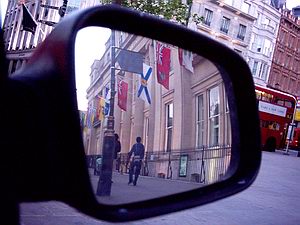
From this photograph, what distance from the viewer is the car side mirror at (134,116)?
922 millimetres

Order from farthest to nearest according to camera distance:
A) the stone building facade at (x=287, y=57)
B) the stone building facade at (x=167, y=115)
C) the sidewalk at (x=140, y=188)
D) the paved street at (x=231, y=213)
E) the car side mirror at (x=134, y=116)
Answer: the stone building facade at (x=287, y=57), the paved street at (x=231, y=213), the stone building facade at (x=167, y=115), the sidewalk at (x=140, y=188), the car side mirror at (x=134, y=116)

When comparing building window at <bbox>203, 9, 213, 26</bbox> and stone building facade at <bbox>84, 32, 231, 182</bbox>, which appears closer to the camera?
stone building facade at <bbox>84, 32, 231, 182</bbox>

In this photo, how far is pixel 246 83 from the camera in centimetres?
168

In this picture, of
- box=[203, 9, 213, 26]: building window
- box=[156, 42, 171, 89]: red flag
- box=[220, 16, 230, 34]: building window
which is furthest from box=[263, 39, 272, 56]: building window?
box=[156, 42, 171, 89]: red flag

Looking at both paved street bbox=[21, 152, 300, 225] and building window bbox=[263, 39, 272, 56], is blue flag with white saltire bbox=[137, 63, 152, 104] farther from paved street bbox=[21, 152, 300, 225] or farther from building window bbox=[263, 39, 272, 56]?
building window bbox=[263, 39, 272, 56]

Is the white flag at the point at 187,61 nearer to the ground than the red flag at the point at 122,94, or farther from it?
farther from it

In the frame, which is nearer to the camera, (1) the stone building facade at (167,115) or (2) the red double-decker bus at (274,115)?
(1) the stone building facade at (167,115)

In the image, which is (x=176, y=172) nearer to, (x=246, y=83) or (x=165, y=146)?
(x=165, y=146)

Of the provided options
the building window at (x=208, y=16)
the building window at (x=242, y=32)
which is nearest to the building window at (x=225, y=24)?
the building window at (x=208, y=16)

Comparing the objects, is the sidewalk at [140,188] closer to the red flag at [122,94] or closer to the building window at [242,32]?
the red flag at [122,94]

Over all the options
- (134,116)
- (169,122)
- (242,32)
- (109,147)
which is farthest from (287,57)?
(109,147)

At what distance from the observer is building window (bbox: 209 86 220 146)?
1.53 meters

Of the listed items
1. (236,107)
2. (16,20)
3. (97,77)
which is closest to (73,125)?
(97,77)

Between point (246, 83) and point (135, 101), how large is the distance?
1.99 ft
